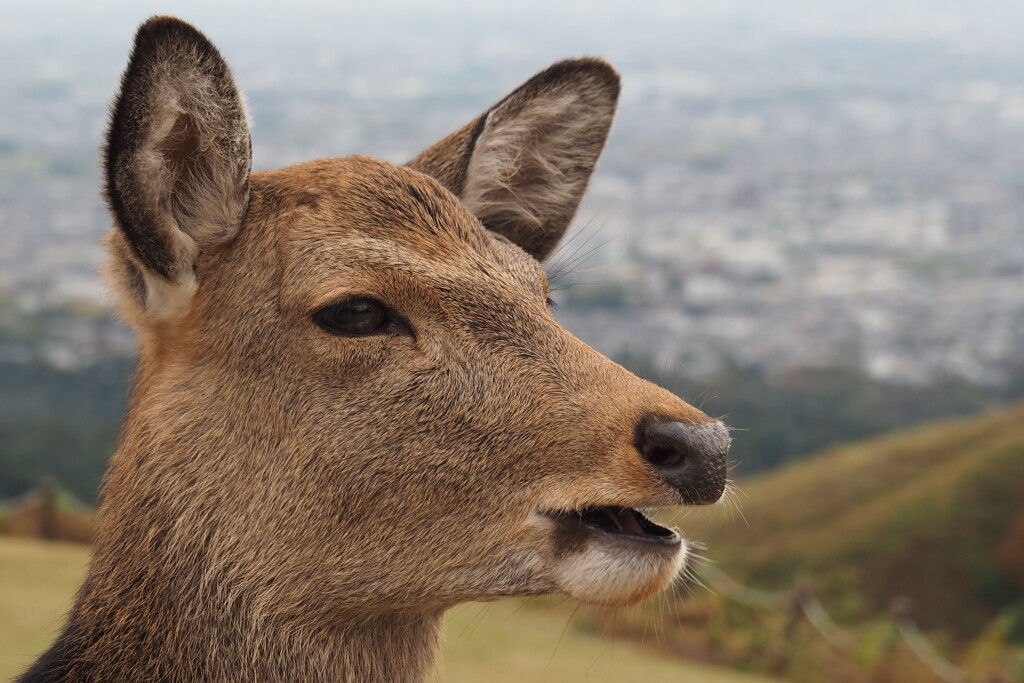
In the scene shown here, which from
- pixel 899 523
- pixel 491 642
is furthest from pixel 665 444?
pixel 899 523

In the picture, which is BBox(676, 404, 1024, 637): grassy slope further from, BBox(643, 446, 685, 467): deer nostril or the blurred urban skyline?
BBox(643, 446, 685, 467): deer nostril

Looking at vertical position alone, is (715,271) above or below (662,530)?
below

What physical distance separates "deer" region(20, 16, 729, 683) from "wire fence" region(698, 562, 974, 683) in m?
11.9

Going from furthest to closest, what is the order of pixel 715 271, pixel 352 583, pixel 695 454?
pixel 715 271, pixel 352 583, pixel 695 454

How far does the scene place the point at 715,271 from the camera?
85.9 meters

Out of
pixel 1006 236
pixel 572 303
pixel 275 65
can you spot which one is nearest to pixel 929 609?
pixel 572 303

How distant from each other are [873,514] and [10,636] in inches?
782

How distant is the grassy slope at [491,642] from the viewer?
12516mm

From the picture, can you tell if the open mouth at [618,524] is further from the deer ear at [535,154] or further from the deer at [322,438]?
the deer ear at [535,154]

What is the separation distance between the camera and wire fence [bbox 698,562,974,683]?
53.0 ft

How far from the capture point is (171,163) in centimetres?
396

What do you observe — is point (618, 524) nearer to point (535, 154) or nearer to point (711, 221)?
point (535, 154)

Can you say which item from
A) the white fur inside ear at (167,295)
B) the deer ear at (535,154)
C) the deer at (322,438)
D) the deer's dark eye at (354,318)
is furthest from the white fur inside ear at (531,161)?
the white fur inside ear at (167,295)

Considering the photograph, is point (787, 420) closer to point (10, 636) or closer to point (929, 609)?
point (929, 609)
